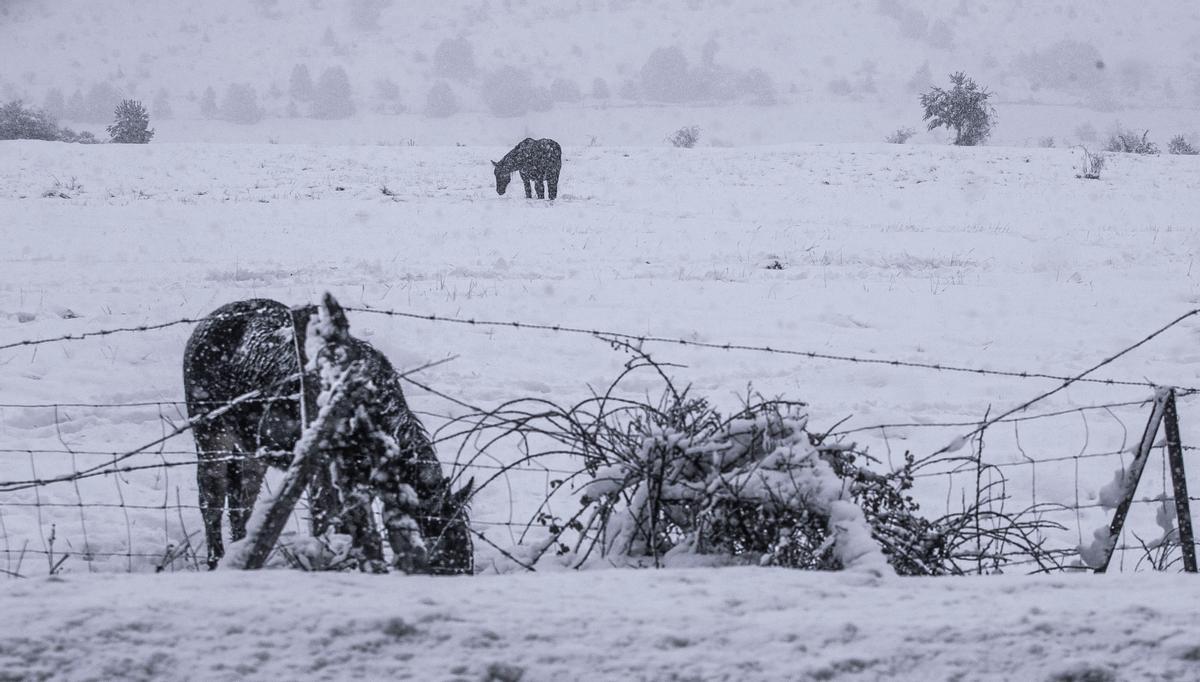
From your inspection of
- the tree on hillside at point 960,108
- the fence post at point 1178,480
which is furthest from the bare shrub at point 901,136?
the fence post at point 1178,480

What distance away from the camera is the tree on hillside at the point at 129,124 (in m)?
57.5

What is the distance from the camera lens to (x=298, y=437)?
15.4 feet

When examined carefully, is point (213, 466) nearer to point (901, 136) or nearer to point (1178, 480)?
point (1178, 480)

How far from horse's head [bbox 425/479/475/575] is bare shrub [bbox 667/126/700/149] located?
179 feet

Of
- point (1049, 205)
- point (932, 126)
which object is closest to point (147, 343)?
point (1049, 205)

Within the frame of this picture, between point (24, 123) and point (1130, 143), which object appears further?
point (24, 123)

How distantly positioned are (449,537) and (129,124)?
62.8 meters

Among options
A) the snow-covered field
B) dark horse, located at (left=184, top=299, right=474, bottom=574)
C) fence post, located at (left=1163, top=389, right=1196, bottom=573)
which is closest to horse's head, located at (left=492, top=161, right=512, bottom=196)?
the snow-covered field

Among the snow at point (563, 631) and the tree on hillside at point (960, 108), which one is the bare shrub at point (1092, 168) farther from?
the snow at point (563, 631)

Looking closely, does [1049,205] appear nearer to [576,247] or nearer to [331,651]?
[576,247]

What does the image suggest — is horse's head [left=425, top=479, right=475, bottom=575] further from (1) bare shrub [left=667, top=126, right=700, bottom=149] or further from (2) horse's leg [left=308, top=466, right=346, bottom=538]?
(1) bare shrub [left=667, top=126, right=700, bottom=149]


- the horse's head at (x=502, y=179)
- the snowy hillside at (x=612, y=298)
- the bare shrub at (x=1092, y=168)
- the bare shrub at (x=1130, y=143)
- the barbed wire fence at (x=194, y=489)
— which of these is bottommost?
the barbed wire fence at (x=194, y=489)

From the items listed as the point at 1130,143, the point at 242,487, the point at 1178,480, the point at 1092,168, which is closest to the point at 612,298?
the point at 242,487

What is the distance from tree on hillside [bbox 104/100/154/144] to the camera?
189 ft
